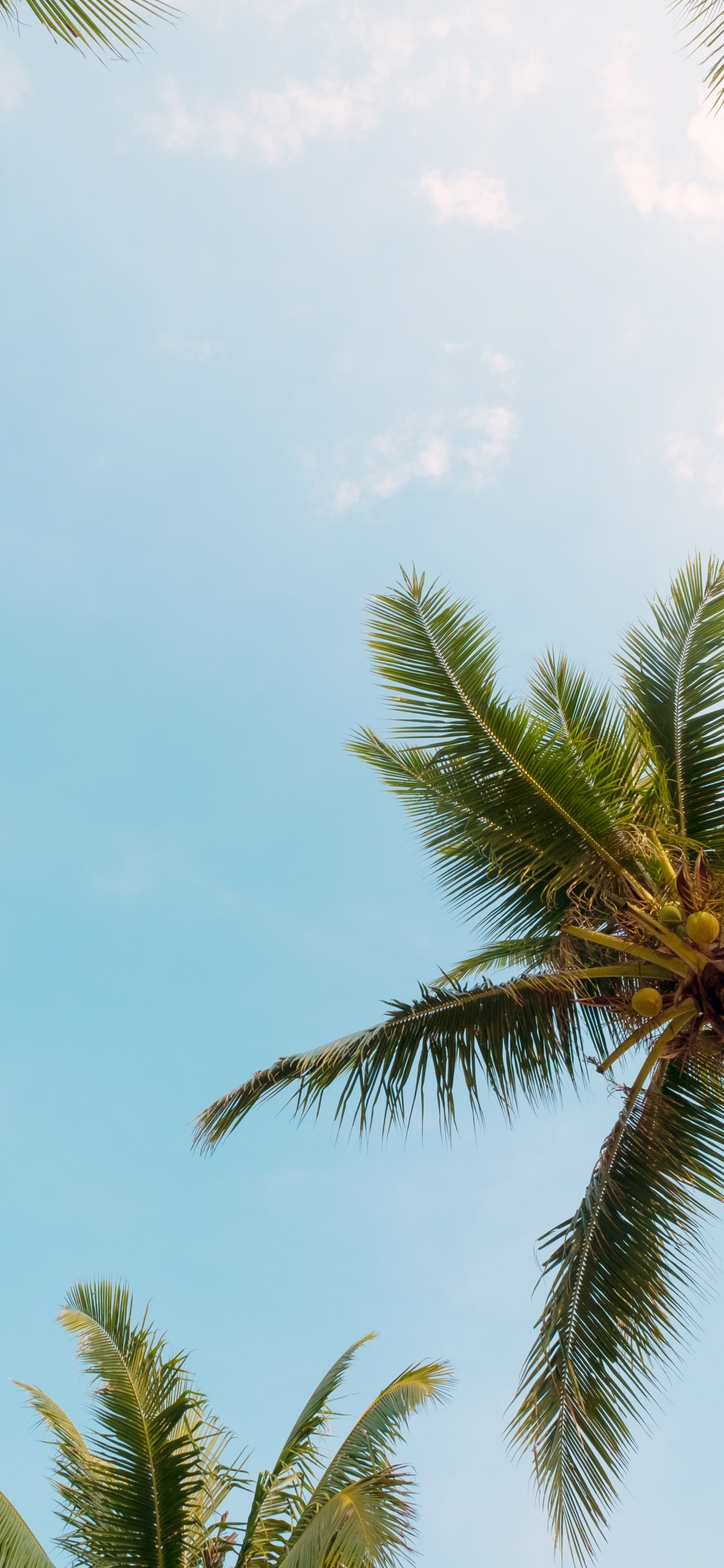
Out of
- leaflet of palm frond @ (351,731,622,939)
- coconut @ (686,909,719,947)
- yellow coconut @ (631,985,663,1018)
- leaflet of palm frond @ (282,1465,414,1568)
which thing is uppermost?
leaflet of palm frond @ (351,731,622,939)

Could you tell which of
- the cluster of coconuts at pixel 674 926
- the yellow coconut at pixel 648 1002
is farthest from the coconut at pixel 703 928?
the yellow coconut at pixel 648 1002

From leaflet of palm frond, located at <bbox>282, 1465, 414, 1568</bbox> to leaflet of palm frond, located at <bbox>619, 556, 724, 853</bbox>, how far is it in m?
4.05

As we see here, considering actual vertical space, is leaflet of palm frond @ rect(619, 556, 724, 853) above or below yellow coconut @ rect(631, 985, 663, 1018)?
above

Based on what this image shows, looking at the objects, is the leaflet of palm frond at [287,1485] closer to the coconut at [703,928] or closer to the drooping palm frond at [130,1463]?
the drooping palm frond at [130,1463]

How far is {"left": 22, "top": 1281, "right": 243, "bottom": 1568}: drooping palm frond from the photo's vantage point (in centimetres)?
668

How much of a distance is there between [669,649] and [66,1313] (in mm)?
6074

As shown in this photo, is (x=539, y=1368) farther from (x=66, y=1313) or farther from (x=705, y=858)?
(x=66, y=1313)

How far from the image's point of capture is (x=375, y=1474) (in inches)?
261

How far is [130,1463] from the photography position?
6.81m

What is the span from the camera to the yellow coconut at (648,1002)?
5.83 metres

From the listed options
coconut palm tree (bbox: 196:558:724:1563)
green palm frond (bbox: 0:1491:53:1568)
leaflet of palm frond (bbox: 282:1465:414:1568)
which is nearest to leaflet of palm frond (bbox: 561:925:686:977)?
coconut palm tree (bbox: 196:558:724:1563)

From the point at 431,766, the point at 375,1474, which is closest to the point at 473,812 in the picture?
the point at 431,766

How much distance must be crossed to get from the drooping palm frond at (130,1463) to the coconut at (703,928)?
431cm

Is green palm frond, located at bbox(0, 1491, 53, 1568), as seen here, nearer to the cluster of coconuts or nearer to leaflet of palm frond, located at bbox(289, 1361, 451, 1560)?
leaflet of palm frond, located at bbox(289, 1361, 451, 1560)
